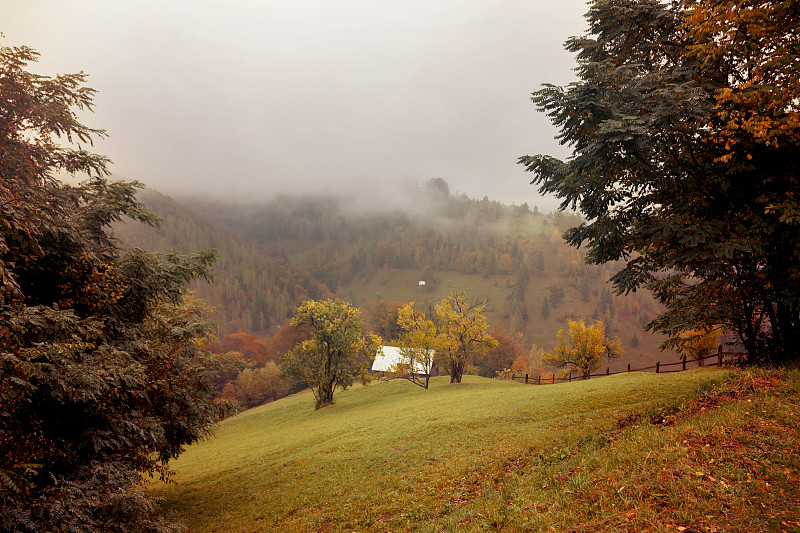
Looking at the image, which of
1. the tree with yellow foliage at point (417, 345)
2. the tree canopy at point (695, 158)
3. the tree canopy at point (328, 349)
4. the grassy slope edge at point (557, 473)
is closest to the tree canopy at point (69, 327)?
the grassy slope edge at point (557, 473)

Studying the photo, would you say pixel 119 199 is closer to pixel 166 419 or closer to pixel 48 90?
pixel 48 90

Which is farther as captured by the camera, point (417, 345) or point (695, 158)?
point (417, 345)

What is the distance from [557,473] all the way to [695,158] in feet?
35.9

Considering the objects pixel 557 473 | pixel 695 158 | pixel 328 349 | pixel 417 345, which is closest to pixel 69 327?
pixel 557 473

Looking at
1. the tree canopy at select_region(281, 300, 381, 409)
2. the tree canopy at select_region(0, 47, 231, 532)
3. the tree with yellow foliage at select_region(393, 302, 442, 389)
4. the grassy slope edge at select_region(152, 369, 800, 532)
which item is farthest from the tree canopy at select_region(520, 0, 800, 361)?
the tree canopy at select_region(281, 300, 381, 409)

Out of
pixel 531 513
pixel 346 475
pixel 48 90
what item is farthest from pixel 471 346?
pixel 48 90

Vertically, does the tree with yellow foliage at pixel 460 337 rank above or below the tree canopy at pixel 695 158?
below

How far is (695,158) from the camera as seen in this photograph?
39.1ft

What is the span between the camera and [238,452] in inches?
1094

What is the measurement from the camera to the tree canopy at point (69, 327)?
7035mm

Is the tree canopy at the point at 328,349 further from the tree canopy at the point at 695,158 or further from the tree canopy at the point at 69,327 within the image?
the tree canopy at the point at 695,158

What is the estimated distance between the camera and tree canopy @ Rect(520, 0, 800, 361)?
9055 mm

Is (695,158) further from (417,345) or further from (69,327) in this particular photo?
(417,345)

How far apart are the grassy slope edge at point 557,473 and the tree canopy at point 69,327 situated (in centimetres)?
524
